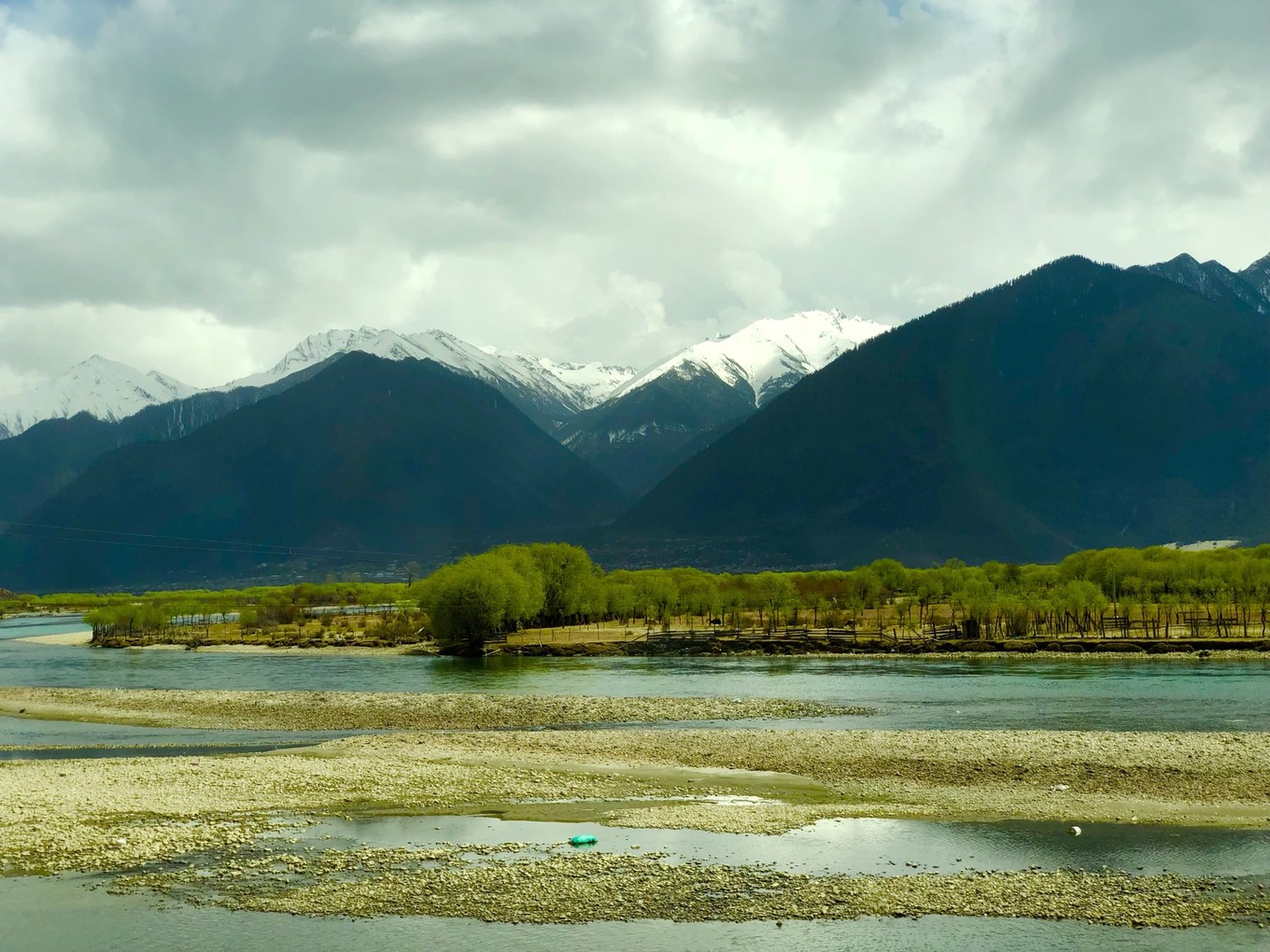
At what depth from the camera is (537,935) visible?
28.8 meters

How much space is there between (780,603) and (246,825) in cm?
12394

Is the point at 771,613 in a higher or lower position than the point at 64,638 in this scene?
higher

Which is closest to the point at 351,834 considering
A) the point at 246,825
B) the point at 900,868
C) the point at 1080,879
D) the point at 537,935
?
the point at 246,825

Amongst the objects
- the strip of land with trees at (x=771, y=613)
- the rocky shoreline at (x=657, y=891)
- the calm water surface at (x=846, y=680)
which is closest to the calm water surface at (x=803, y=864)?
the calm water surface at (x=846, y=680)

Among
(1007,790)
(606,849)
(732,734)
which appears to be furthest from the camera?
(732,734)

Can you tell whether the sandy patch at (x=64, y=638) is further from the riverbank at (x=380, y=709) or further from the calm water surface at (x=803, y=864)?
the calm water surface at (x=803, y=864)

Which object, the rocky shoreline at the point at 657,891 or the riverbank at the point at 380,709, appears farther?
the riverbank at the point at 380,709

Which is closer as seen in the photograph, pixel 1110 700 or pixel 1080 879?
pixel 1080 879

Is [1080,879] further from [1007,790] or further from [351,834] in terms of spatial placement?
[351,834]

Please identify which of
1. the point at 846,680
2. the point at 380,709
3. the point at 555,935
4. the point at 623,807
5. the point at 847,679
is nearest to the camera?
the point at 555,935

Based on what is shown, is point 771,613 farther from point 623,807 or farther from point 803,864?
point 803,864

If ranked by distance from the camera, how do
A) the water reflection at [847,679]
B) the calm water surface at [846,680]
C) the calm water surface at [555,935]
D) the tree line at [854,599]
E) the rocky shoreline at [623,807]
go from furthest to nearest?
1. the tree line at [854,599]
2. the water reflection at [847,679]
3. the calm water surface at [846,680]
4. the rocky shoreline at [623,807]
5. the calm water surface at [555,935]

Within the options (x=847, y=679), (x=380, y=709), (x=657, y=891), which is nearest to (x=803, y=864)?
(x=657, y=891)

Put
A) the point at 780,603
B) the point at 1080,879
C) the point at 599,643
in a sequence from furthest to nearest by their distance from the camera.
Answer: the point at 780,603
the point at 599,643
the point at 1080,879
